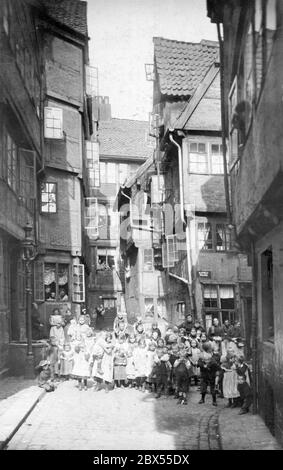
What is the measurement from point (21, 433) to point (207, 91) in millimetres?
15856

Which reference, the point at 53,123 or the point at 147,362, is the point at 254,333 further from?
A: the point at 53,123

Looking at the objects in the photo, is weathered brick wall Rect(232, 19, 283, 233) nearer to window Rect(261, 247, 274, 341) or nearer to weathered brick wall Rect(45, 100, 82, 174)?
window Rect(261, 247, 274, 341)

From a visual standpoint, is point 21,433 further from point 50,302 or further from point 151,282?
point 151,282

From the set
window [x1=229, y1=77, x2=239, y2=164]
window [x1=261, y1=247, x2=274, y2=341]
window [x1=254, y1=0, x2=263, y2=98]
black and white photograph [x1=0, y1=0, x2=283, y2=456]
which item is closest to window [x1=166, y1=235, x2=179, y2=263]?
black and white photograph [x1=0, y1=0, x2=283, y2=456]

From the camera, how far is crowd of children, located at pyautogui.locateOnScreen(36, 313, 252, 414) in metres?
12.1

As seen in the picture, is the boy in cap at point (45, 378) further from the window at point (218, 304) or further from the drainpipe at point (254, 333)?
the window at point (218, 304)

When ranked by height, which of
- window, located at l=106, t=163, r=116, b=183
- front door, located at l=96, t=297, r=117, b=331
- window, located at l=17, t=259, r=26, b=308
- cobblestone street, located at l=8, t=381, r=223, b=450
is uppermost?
window, located at l=106, t=163, r=116, b=183

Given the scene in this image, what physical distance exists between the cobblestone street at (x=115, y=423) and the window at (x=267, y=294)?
2027 millimetres

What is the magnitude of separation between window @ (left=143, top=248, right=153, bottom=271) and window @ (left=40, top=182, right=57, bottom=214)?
11132mm

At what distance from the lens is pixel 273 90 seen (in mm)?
6473

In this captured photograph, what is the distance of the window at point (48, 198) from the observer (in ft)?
71.6

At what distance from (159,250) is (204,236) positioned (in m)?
6.03

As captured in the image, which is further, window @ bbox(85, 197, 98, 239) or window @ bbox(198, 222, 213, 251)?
window @ bbox(85, 197, 98, 239)

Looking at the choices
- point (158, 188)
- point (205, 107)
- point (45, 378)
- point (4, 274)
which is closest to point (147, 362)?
point (45, 378)
